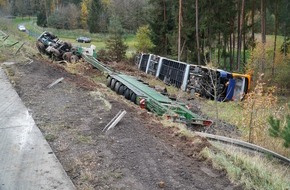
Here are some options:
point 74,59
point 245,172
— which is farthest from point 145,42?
point 245,172

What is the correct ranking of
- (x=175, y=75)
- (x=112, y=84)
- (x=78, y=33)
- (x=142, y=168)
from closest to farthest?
(x=142, y=168) → (x=112, y=84) → (x=175, y=75) → (x=78, y=33)

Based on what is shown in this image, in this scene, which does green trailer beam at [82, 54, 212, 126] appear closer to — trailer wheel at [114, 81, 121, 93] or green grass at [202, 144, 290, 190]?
trailer wheel at [114, 81, 121, 93]

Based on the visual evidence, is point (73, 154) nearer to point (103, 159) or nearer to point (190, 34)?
point (103, 159)

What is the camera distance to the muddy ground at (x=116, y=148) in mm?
5230

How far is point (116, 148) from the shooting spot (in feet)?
20.7

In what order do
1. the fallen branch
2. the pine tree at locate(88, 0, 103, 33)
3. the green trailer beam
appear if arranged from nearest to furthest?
the fallen branch
the green trailer beam
the pine tree at locate(88, 0, 103, 33)

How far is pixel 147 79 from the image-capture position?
24250mm

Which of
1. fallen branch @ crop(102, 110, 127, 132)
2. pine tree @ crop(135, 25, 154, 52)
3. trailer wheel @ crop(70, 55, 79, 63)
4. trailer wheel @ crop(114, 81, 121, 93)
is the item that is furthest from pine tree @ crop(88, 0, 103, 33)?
fallen branch @ crop(102, 110, 127, 132)

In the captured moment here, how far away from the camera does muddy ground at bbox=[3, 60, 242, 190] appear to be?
523cm

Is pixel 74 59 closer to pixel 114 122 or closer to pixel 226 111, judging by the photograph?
pixel 226 111

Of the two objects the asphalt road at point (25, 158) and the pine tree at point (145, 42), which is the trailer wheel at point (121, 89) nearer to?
the asphalt road at point (25, 158)

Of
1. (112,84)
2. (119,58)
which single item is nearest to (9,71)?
(112,84)

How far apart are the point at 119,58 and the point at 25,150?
2880 cm

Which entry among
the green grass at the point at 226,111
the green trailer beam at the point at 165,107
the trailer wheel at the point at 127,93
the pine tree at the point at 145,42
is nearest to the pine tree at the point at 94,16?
the pine tree at the point at 145,42
